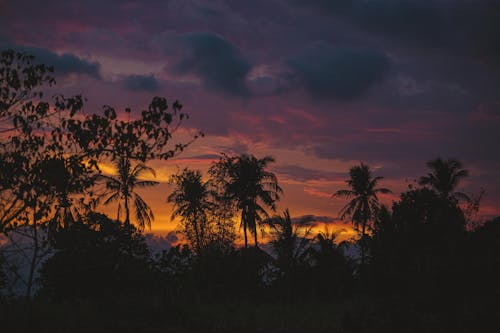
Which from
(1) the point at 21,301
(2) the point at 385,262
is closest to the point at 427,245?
(2) the point at 385,262

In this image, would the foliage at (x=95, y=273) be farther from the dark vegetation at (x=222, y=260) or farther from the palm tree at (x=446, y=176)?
the palm tree at (x=446, y=176)

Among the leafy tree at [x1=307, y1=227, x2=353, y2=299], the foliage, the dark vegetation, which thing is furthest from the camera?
the leafy tree at [x1=307, y1=227, x2=353, y2=299]

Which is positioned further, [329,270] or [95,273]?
[329,270]

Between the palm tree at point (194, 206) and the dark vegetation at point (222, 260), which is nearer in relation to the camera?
the dark vegetation at point (222, 260)

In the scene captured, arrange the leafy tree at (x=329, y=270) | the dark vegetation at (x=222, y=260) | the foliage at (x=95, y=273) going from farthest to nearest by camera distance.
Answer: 1. the leafy tree at (x=329, y=270)
2. the foliage at (x=95, y=273)
3. the dark vegetation at (x=222, y=260)

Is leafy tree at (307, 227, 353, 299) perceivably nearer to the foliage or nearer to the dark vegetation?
the dark vegetation

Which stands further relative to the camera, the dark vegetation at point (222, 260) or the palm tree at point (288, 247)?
the palm tree at point (288, 247)

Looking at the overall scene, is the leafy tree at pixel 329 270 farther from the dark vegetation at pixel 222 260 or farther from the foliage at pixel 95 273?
the foliage at pixel 95 273

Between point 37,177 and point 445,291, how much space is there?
1950 centimetres

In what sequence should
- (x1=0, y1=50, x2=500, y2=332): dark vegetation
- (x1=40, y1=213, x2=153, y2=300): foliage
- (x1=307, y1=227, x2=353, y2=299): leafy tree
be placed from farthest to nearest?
(x1=307, y1=227, x2=353, y2=299): leafy tree
(x1=40, y1=213, x2=153, y2=300): foliage
(x1=0, y1=50, x2=500, y2=332): dark vegetation

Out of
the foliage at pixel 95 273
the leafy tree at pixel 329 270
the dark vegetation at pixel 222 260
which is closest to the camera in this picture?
the dark vegetation at pixel 222 260

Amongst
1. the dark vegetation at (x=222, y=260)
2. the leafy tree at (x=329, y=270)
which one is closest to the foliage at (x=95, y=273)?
the dark vegetation at (x=222, y=260)

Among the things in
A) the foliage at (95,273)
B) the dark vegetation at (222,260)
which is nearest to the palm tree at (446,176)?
the dark vegetation at (222,260)

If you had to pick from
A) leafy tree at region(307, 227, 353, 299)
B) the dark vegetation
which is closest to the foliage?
the dark vegetation
